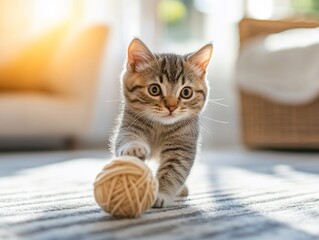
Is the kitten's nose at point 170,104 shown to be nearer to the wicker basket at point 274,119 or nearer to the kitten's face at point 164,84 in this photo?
the kitten's face at point 164,84

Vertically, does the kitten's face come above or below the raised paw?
above

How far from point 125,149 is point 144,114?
184mm

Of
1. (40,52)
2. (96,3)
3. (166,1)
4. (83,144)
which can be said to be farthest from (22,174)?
(166,1)

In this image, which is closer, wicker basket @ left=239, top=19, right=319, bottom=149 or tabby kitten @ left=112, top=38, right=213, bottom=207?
tabby kitten @ left=112, top=38, right=213, bottom=207

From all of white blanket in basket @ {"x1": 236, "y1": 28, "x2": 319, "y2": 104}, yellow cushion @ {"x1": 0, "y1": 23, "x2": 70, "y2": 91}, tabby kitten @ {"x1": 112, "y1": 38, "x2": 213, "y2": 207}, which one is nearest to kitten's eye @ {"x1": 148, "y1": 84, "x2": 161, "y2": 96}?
tabby kitten @ {"x1": 112, "y1": 38, "x2": 213, "y2": 207}

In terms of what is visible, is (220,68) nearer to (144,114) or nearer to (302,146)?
(302,146)

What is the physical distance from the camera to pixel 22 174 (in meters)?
1.64

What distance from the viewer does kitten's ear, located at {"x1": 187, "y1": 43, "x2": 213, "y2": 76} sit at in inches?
51.4

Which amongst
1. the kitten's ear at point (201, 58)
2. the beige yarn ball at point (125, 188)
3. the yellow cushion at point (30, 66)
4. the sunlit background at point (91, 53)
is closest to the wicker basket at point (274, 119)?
the sunlit background at point (91, 53)

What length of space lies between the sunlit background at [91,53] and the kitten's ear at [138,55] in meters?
1.10

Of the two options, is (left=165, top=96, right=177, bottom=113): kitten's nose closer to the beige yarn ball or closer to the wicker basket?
the beige yarn ball

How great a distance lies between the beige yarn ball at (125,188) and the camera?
87 cm

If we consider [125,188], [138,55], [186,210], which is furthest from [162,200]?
[138,55]

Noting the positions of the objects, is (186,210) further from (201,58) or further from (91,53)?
(91,53)
